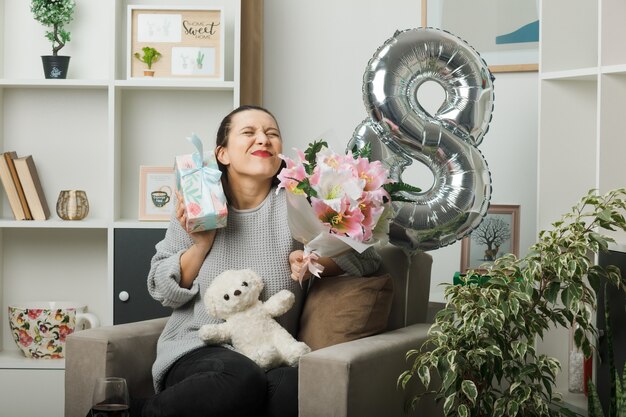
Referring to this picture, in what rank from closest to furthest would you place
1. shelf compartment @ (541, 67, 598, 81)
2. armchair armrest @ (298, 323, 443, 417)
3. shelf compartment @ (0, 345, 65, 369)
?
armchair armrest @ (298, 323, 443, 417) < shelf compartment @ (541, 67, 598, 81) < shelf compartment @ (0, 345, 65, 369)

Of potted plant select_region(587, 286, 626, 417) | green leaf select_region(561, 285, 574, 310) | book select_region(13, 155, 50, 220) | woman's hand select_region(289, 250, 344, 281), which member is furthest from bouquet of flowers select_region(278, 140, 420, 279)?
book select_region(13, 155, 50, 220)

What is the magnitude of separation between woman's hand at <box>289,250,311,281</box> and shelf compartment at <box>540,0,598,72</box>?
3.22 feet

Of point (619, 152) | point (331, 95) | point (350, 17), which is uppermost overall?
point (350, 17)

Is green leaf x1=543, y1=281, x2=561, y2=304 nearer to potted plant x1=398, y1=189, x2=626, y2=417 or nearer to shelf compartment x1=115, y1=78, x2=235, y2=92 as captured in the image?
potted plant x1=398, y1=189, x2=626, y2=417

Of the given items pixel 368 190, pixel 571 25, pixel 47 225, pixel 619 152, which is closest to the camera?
pixel 368 190

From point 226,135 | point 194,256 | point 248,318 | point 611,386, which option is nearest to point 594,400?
point 611,386

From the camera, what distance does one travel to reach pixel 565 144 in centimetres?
272

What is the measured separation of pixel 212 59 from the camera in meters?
3.20

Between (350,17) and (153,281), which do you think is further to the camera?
(350,17)

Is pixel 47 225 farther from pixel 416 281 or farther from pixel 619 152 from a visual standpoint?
pixel 619 152

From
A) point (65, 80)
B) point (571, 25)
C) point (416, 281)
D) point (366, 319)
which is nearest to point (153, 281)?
point (366, 319)

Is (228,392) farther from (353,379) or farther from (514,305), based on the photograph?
(514,305)

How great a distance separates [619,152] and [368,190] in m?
0.80

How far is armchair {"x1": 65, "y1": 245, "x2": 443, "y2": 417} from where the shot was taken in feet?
6.72
